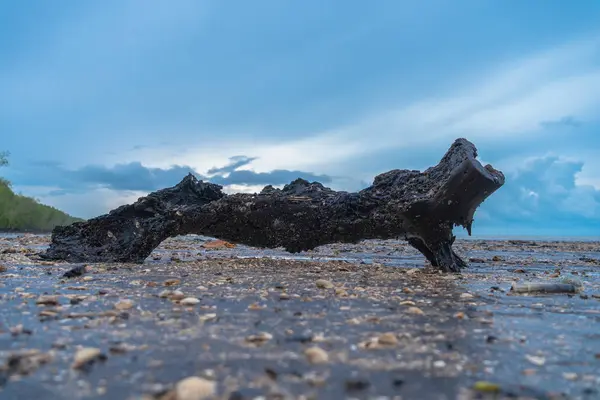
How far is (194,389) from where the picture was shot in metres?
2.27

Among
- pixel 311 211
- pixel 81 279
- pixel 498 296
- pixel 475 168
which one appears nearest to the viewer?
pixel 498 296

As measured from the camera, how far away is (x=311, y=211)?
9.29m

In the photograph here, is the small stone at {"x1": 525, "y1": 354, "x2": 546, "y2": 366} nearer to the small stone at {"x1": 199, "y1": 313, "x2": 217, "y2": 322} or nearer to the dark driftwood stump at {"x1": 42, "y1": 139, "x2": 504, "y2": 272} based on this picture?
the small stone at {"x1": 199, "y1": 313, "x2": 217, "y2": 322}

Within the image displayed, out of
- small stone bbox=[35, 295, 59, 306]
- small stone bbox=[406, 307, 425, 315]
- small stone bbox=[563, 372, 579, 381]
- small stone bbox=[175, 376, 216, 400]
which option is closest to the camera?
small stone bbox=[175, 376, 216, 400]

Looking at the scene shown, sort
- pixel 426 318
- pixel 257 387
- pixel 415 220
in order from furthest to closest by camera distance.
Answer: pixel 415 220
pixel 426 318
pixel 257 387

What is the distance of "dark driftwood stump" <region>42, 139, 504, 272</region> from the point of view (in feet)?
27.7

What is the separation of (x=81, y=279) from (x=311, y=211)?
13.5 feet

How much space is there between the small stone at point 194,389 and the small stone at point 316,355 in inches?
25.3

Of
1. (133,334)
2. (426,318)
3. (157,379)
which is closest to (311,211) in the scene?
(426,318)

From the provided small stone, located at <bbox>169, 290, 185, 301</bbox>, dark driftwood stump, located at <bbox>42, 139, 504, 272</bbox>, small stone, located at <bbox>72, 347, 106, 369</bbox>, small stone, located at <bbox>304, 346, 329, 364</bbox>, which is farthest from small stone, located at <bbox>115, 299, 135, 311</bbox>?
dark driftwood stump, located at <bbox>42, 139, 504, 272</bbox>

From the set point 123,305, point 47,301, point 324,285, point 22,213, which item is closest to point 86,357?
point 123,305

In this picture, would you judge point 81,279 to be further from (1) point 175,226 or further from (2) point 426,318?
(2) point 426,318

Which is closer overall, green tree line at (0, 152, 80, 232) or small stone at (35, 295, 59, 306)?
small stone at (35, 295, 59, 306)

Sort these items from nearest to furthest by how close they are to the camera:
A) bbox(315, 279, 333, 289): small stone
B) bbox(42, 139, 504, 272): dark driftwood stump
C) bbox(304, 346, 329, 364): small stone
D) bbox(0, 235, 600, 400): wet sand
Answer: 1. bbox(0, 235, 600, 400): wet sand
2. bbox(304, 346, 329, 364): small stone
3. bbox(315, 279, 333, 289): small stone
4. bbox(42, 139, 504, 272): dark driftwood stump
